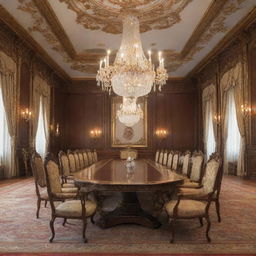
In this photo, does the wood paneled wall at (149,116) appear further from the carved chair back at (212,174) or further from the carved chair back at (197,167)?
the carved chair back at (212,174)

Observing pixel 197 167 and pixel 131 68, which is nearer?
pixel 197 167

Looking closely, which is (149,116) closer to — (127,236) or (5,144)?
(5,144)

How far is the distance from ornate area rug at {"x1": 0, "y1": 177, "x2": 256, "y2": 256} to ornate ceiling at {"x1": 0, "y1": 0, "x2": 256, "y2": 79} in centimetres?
402

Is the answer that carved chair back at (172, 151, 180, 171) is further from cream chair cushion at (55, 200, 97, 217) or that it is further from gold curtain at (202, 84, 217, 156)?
gold curtain at (202, 84, 217, 156)

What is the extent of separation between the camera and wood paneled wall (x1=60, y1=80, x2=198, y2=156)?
11672 mm

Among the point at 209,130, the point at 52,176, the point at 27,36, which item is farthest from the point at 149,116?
the point at 52,176

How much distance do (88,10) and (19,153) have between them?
13.7 ft

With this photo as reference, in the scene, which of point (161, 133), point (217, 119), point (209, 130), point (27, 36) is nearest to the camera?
point (27, 36)

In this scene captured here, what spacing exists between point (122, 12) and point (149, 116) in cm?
599

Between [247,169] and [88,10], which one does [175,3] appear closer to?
[88,10]

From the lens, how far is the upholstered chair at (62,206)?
2.81 m

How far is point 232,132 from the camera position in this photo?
860 centimetres

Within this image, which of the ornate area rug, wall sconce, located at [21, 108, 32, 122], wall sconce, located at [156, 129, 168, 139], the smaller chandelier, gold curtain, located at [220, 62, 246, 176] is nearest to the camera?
the ornate area rug

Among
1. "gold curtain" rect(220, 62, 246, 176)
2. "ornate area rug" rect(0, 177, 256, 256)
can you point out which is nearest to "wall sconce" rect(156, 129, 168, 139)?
"gold curtain" rect(220, 62, 246, 176)
